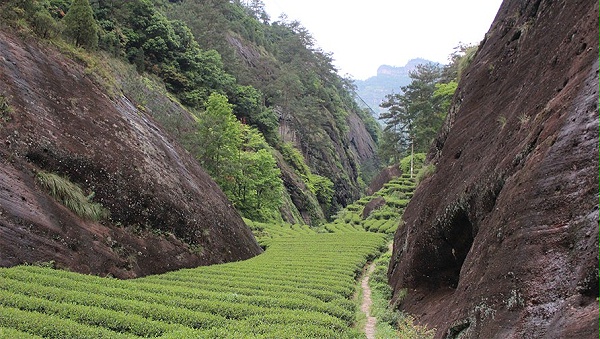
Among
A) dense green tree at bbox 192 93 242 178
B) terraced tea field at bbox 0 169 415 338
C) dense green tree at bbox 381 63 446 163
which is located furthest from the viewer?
dense green tree at bbox 381 63 446 163

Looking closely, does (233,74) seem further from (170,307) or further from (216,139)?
(170,307)

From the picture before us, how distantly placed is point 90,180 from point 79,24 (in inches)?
394

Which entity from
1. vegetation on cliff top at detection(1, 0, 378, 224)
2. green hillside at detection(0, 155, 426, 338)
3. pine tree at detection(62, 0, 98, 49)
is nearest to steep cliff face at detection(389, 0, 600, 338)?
green hillside at detection(0, 155, 426, 338)

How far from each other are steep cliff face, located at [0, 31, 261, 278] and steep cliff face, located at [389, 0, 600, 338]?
371 inches

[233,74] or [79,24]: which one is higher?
[233,74]

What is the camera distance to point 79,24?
18.9 meters

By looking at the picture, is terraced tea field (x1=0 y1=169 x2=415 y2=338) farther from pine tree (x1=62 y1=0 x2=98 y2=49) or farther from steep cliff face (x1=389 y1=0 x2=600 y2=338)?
pine tree (x1=62 y1=0 x2=98 y2=49)

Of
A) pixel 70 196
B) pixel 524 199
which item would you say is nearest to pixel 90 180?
pixel 70 196

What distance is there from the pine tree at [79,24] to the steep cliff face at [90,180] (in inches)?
125

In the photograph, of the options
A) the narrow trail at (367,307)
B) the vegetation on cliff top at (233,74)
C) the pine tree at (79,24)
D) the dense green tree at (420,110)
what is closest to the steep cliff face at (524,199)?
the narrow trail at (367,307)

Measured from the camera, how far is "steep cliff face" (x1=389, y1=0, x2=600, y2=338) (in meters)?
4.94

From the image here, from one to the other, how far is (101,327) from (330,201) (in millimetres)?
59552

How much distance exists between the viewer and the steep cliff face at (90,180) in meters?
10.8

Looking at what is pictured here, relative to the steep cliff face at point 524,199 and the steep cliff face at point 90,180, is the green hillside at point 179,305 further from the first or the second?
the steep cliff face at point 524,199
